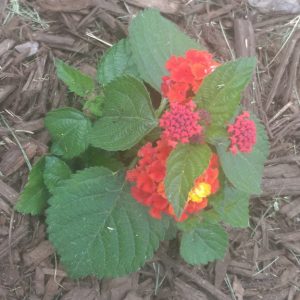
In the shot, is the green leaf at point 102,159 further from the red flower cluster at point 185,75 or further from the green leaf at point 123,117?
the red flower cluster at point 185,75

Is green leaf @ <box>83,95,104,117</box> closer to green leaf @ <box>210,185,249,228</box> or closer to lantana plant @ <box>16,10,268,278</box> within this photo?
lantana plant @ <box>16,10,268,278</box>

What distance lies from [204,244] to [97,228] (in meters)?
0.45

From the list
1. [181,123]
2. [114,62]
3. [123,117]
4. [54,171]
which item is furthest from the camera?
[114,62]

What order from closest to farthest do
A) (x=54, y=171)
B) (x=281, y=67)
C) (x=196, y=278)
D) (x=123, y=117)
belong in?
1. (x=123, y=117)
2. (x=54, y=171)
3. (x=196, y=278)
4. (x=281, y=67)

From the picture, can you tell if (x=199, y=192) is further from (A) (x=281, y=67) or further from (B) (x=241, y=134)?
(A) (x=281, y=67)

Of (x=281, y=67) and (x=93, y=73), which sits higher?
(x=93, y=73)

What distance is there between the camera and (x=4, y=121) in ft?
6.51


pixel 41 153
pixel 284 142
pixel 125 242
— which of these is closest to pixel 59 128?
pixel 41 153

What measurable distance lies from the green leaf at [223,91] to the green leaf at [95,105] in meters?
0.44

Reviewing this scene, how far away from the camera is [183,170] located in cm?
148

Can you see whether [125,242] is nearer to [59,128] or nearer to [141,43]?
[59,128]

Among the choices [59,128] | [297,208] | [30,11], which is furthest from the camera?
[297,208]

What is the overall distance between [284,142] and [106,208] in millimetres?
1006

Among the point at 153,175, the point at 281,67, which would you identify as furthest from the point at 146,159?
the point at 281,67
